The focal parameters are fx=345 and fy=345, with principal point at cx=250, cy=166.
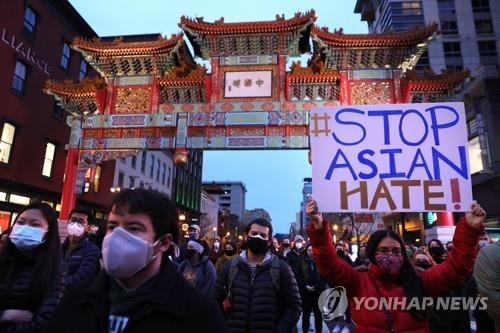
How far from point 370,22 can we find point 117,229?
5388 centimetres

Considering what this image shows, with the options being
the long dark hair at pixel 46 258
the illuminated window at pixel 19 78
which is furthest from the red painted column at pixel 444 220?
the illuminated window at pixel 19 78

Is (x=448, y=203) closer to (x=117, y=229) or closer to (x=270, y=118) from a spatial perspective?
Result: (x=117, y=229)

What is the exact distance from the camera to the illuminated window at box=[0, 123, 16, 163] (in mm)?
15380

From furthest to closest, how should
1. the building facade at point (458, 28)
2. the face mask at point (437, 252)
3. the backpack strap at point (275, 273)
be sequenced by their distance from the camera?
the building facade at point (458, 28) → the face mask at point (437, 252) → the backpack strap at point (275, 273)

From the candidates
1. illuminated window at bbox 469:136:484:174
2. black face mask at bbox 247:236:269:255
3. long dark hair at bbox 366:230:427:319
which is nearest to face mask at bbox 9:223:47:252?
black face mask at bbox 247:236:269:255

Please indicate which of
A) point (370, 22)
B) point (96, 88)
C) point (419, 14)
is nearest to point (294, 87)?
point (96, 88)

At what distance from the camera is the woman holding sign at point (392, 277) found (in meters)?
2.77

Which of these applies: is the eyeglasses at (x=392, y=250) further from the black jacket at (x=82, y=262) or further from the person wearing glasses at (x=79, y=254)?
the black jacket at (x=82, y=262)

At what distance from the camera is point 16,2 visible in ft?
52.7

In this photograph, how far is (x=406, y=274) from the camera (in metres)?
2.95

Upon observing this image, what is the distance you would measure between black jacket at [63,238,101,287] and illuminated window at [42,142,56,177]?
52.5 feet

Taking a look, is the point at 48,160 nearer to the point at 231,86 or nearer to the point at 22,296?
the point at 231,86

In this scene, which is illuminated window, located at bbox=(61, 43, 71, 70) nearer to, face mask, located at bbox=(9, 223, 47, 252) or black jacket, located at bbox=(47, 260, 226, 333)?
face mask, located at bbox=(9, 223, 47, 252)

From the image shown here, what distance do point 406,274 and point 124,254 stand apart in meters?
2.36
